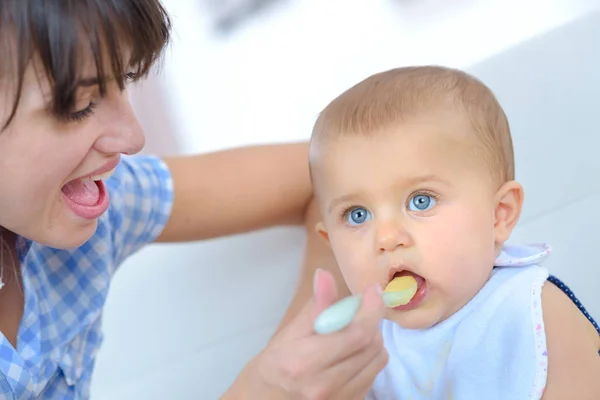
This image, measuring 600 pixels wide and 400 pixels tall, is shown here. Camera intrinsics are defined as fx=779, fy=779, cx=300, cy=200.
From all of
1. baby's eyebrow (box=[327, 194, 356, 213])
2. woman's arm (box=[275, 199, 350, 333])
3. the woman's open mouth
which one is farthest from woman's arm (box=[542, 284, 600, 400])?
the woman's open mouth

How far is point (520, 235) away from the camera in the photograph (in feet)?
3.97

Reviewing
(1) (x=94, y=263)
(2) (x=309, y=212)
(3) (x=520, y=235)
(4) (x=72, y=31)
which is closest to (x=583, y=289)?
(3) (x=520, y=235)

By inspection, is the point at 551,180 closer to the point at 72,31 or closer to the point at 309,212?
the point at 309,212

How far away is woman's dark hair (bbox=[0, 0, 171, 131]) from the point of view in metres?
0.62

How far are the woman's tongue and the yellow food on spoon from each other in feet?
1.01

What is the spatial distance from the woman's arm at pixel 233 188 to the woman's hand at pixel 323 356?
440 mm

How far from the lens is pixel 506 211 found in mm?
786

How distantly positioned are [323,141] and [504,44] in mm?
768

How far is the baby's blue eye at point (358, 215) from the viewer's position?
0.76 meters

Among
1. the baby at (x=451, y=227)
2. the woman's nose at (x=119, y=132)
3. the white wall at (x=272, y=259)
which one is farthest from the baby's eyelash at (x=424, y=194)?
the white wall at (x=272, y=259)

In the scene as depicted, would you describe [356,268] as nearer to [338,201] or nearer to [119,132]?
[338,201]

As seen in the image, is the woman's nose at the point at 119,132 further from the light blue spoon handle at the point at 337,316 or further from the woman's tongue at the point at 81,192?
the light blue spoon handle at the point at 337,316

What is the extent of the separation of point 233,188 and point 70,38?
1.51 feet

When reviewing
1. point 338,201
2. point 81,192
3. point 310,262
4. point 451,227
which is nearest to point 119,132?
point 81,192
